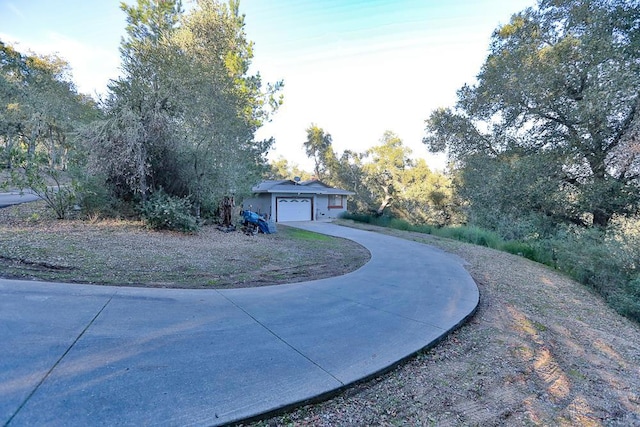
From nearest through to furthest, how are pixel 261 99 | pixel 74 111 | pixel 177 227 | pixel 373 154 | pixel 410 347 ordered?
pixel 410 347, pixel 177 227, pixel 261 99, pixel 74 111, pixel 373 154

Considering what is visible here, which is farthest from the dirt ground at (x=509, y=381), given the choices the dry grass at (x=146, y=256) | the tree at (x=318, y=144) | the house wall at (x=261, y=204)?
the tree at (x=318, y=144)

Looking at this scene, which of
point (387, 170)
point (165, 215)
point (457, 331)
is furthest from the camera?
point (387, 170)

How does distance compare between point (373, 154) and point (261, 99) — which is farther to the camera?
point (373, 154)

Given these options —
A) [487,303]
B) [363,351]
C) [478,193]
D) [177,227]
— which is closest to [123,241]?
[177,227]

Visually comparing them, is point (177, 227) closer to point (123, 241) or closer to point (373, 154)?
point (123, 241)

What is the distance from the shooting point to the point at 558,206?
40.4ft

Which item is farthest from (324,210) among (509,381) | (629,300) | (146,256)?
(509,381)

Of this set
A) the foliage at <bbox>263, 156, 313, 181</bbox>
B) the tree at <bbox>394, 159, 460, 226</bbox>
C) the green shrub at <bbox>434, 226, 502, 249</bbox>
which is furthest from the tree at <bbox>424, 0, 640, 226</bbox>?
the foliage at <bbox>263, 156, 313, 181</bbox>

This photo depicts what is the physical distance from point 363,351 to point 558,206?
13192mm

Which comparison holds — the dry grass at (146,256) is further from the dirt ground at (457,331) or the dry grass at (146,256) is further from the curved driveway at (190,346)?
the curved driveway at (190,346)

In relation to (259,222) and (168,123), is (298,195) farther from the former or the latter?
(168,123)

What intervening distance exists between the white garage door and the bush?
35.2ft

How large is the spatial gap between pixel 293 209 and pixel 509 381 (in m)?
18.6

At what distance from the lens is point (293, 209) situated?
21.0 m
